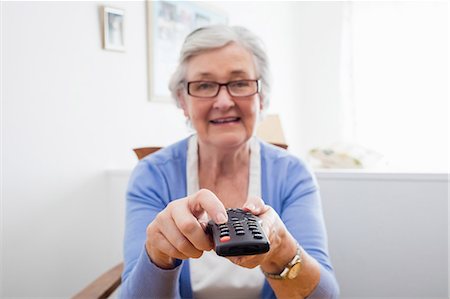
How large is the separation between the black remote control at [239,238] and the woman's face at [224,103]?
1.56ft

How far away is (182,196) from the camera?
3.13ft

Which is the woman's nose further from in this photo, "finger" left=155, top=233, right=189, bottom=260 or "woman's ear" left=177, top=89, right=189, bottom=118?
"finger" left=155, top=233, right=189, bottom=260

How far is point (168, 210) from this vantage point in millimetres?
550

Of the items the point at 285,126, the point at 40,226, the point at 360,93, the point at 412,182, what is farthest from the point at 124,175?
the point at 360,93

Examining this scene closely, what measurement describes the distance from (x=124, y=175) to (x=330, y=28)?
205cm

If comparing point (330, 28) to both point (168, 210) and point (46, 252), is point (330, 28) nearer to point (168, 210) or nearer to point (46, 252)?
point (46, 252)

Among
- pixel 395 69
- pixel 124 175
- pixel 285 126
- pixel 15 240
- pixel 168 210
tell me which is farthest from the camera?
pixel 285 126

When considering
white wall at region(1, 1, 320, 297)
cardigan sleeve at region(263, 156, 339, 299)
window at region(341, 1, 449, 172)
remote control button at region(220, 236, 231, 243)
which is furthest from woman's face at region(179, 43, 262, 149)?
window at region(341, 1, 449, 172)

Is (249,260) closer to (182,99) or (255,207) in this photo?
(255,207)

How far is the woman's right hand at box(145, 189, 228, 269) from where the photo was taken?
1.70ft

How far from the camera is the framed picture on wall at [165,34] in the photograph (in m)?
1.79

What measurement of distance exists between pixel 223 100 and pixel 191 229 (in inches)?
19.1

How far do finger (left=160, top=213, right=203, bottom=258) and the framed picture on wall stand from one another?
1.31m

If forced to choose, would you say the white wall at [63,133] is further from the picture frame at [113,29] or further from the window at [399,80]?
the window at [399,80]
